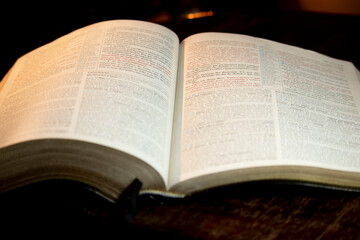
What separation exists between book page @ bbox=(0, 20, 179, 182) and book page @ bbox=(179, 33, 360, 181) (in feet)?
0.15

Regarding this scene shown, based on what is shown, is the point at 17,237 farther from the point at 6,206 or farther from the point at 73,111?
the point at 73,111

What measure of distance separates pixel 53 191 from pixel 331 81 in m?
0.55

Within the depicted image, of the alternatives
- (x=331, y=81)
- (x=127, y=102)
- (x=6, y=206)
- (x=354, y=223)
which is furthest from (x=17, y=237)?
(x=331, y=81)

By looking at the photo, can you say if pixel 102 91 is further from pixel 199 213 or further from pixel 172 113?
pixel 199 213

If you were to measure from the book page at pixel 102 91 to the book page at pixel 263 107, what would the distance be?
0.15 feet

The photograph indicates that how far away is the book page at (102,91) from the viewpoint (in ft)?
1.54

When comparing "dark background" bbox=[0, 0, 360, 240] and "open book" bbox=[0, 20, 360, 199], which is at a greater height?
"open book" bbox=[0, 20, 360, 199]

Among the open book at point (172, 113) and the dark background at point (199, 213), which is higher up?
the open book at point (172, 113)

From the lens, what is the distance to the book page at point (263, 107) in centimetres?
48

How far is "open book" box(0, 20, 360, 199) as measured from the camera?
1.52ft

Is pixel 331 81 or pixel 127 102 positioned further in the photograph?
pixel 331 81

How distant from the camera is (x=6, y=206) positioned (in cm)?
49

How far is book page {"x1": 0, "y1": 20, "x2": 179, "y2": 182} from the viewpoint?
1.54 feet

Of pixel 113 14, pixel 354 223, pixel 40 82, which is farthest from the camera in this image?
pixel 113 14
